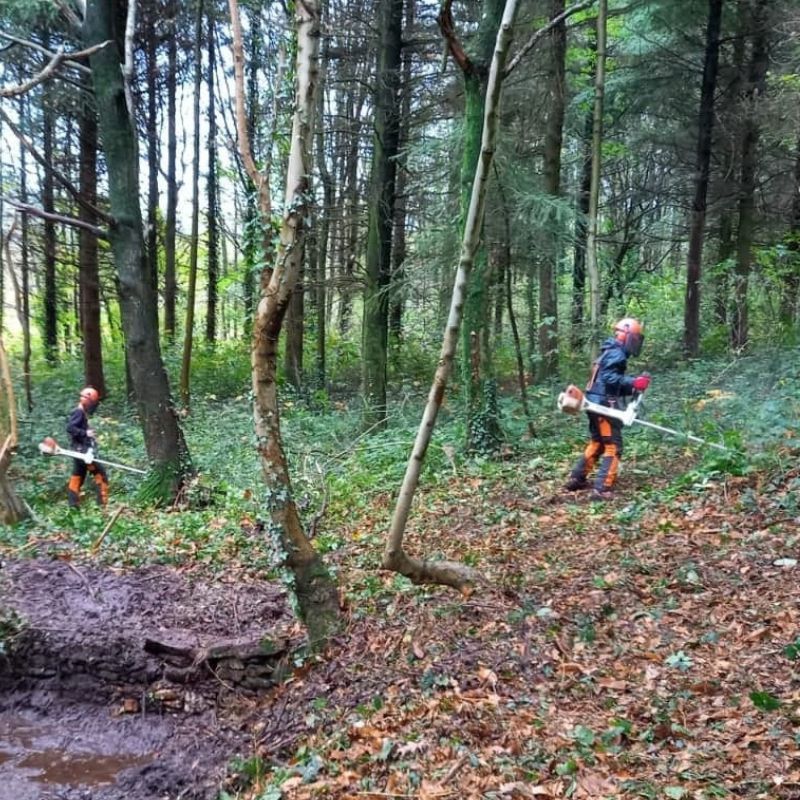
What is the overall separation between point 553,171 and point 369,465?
7.66 metres

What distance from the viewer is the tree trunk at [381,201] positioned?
11289mm

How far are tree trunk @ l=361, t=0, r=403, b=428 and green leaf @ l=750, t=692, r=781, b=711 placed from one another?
7965 mm

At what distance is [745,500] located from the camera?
247 inches

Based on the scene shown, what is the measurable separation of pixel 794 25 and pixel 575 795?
11945 mm

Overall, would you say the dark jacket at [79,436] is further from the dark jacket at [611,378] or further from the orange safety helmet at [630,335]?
the orange safety helmet at [630,335]

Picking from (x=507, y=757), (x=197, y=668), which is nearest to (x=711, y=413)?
(x=507, y=757)

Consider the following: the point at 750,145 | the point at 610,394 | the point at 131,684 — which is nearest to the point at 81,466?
the point at 131,684

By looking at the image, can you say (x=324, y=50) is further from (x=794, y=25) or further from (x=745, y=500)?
(x=745, y=500)

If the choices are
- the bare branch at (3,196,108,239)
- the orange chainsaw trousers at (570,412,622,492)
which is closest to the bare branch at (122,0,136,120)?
the bare branch at (3,196,108,239)

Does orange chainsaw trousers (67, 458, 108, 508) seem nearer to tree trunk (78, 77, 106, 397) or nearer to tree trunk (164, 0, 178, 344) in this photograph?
tree trunk (78, 77, 106, 397)

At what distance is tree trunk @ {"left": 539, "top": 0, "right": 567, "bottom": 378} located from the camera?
11342 millimetres

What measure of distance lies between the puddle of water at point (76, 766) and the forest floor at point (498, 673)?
16mm

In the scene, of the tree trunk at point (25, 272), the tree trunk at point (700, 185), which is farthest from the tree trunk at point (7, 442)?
the tree trunk at point (700, 185)

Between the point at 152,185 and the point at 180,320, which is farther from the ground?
the point at 152,185
